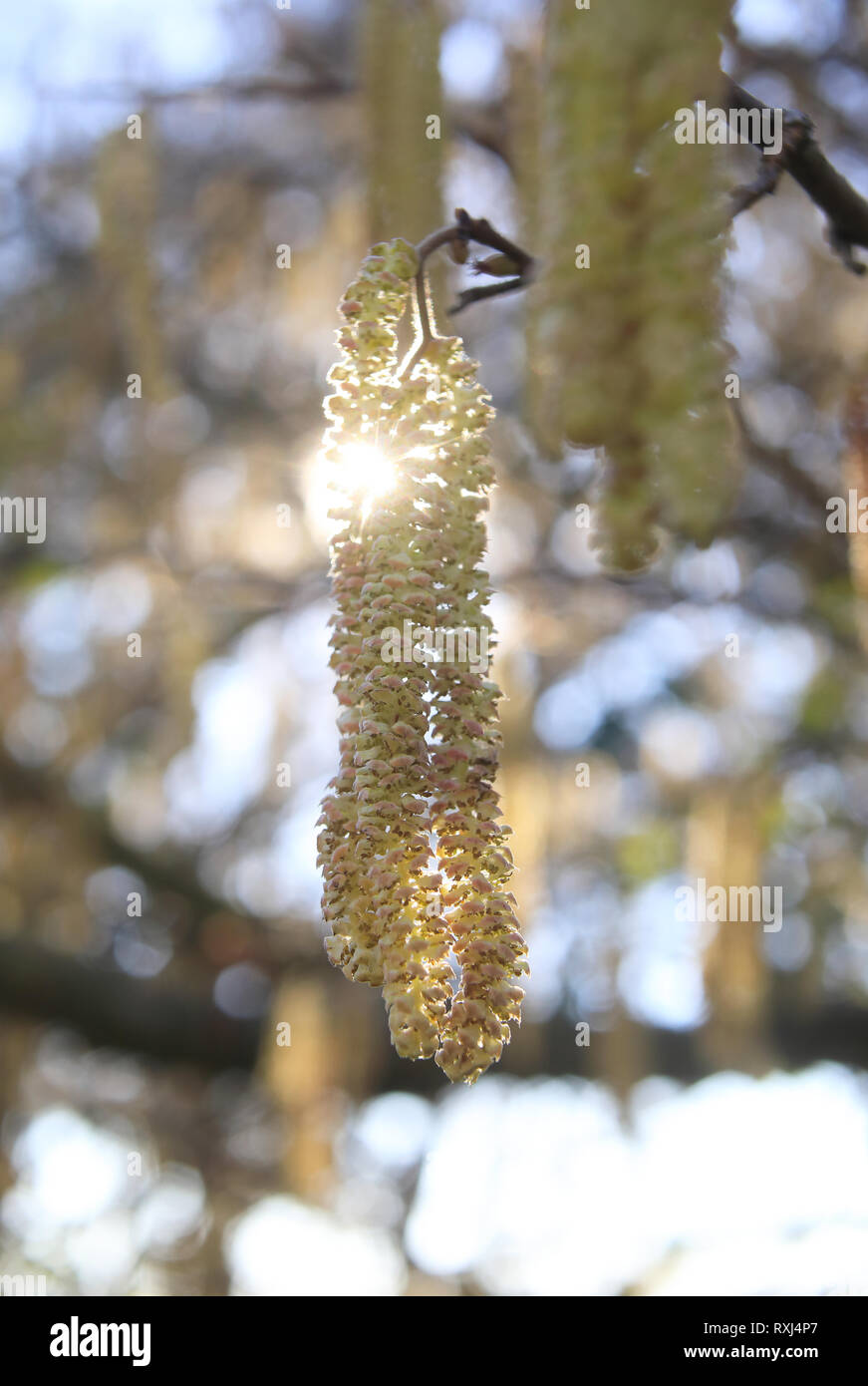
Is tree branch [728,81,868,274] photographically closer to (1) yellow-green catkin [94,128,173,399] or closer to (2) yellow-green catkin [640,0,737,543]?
(2) yellow-green catkin [640,0,737,543]

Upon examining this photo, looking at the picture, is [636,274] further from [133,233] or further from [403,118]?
[133,233]

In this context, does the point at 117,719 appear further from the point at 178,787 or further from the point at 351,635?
the point at 351,635

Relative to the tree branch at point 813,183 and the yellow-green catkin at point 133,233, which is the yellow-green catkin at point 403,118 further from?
the yellow-green catkin at point 133,233

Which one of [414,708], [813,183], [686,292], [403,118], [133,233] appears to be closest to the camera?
[686,292]

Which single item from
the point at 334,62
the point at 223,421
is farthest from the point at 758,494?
the point at 223,421

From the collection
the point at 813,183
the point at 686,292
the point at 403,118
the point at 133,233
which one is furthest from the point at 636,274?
the point at 133,233

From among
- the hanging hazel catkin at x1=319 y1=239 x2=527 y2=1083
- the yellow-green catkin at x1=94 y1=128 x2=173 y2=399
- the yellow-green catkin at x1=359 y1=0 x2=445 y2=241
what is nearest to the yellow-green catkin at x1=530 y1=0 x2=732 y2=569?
the hanging hazel catkin at x1=319 y1=239 x2=527 y2=1083
